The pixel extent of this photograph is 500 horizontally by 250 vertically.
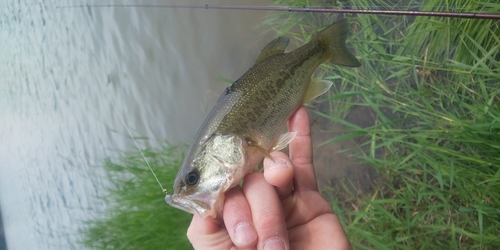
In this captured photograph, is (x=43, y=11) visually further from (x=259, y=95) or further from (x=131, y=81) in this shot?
(x=259, y=95)

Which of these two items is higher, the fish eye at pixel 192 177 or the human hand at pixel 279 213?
the fish eye at pixel 192 177

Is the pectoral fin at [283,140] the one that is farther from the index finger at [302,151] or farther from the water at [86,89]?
the water at [86,89]

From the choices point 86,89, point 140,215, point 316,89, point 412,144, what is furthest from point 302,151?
point 86,89

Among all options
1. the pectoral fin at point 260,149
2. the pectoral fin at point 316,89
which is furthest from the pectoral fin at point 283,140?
the pectoral fin at point 316,89

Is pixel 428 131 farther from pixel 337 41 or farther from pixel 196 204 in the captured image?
pixel 196 204

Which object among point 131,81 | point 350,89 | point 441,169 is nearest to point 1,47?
point 131,81
